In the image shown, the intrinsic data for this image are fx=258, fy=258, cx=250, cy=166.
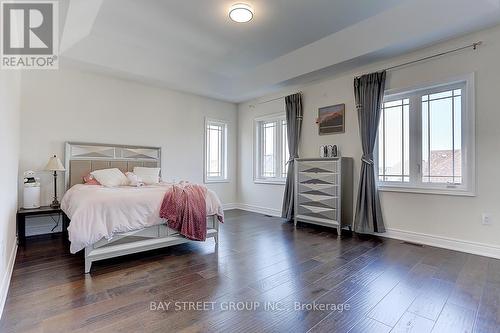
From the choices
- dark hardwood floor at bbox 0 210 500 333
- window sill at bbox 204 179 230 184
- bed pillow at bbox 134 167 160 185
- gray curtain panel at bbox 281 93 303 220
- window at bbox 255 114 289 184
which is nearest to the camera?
dark hardwood floor at bbox 0 210 500 333

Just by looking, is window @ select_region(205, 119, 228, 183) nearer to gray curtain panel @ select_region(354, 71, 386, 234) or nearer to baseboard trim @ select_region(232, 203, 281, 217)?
baseboard trim @ select_region(232, 203, 281, 217)

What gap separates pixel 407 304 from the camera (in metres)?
2.01

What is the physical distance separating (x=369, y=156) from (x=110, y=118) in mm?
4498

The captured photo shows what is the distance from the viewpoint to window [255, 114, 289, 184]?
5711 millimetres

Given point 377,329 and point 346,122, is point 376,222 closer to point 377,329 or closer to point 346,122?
point 346,122

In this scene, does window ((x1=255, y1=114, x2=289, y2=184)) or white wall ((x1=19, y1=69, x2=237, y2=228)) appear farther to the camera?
window ((x1=255, y1=114, x2=289, y2=184))

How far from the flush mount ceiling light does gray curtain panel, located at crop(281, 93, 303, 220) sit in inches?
85.8

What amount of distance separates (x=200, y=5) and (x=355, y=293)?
350cm

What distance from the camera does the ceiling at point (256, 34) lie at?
3088 mm

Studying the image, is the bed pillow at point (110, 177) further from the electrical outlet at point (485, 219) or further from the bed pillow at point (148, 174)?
the electrical outlet at point (485, 219)

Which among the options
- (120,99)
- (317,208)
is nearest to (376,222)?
(317,208)

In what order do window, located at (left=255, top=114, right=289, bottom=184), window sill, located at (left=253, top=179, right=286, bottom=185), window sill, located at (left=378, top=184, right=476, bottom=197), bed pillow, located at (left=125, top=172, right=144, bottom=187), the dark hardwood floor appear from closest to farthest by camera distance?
the dark hardwood floor, window sill, located at (left=378, top=184, right=476, bottom=197), bed pillow, located at (left=125, top=172, right=144, bottom=187), window sill, located at (left=253, top=179, right=286, bottom=185), window, located at (left=255, top=114, right=289, bottom=184)

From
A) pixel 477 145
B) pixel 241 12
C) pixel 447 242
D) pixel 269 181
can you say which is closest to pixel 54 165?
pixel 241 12

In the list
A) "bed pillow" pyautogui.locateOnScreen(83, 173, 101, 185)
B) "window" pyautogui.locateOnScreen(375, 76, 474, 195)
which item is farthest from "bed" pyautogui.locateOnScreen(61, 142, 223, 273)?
"window" pyautogui.locateOnScreen(375, 76, 474, 195)
